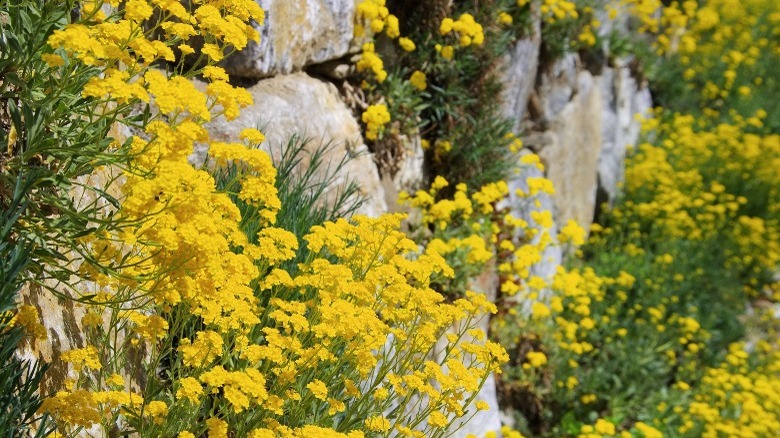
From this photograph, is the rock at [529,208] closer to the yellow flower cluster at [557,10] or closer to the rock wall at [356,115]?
the rock wall at [356,115]

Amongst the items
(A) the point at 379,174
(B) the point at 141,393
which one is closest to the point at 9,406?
(B) the point at 141,393

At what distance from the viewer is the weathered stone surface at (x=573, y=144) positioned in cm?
691

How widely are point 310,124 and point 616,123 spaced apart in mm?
4431

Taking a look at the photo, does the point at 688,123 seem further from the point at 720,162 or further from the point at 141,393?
the point at 141,393

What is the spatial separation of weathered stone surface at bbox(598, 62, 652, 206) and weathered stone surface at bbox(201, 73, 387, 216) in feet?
11.8

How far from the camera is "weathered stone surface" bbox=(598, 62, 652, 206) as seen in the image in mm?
7887

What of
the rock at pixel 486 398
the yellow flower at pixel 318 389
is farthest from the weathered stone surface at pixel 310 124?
the yellow flower at pixel 318 389

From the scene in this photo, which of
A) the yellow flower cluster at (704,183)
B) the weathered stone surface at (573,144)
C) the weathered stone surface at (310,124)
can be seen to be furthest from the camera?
the yellow flower cluster at (704,183)

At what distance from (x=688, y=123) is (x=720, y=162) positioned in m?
0.66

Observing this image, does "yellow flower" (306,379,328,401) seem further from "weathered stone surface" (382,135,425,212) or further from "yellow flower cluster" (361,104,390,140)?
"weathered stone surface" (382,135,425,212)

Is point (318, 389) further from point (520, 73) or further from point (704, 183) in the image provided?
point (704, 183)

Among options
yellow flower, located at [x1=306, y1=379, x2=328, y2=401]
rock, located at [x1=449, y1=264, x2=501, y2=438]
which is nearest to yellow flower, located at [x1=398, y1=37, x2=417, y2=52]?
rock, located at [x1=449, y1=264, x2=501, y2=438]

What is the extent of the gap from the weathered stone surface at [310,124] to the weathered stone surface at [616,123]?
3583 millimetres

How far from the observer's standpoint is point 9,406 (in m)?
2.27
